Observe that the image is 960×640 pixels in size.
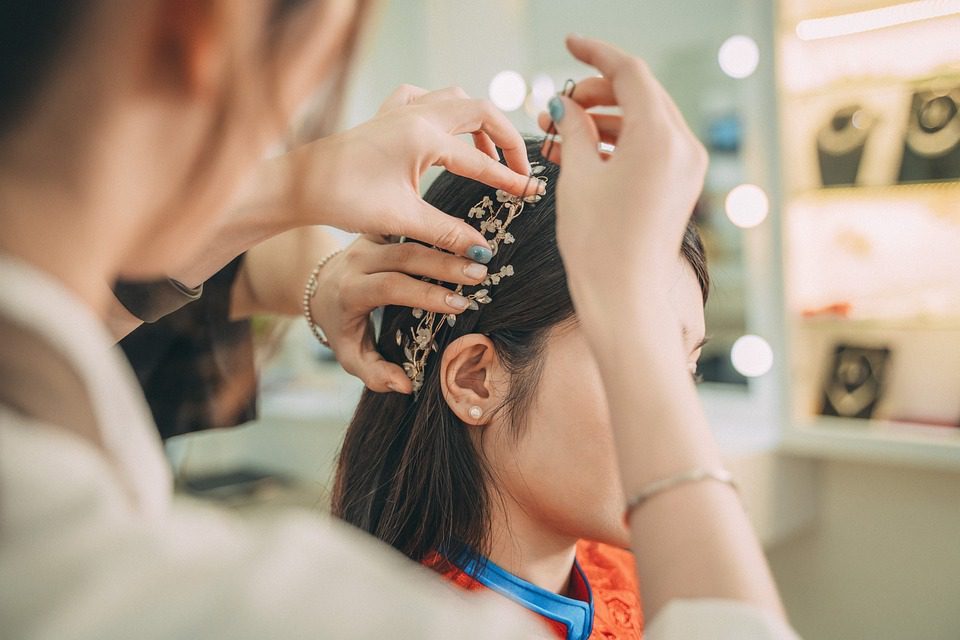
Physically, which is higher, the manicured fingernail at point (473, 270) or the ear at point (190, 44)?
the ear at point (190, 44)

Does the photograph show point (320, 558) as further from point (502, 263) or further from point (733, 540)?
point (502, 263)

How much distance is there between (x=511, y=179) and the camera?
2.73 ft

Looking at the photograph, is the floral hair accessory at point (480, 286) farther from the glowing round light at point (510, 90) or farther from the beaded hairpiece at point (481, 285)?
the glowing round light at point (510, 90)

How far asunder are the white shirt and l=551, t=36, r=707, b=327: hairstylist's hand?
0.22 metres

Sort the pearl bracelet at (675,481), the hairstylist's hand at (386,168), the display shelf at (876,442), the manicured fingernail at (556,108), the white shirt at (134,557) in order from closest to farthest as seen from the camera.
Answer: the white shirt at (134,557) < the pearl bracelet at (675,481) < the manicured fingernail at (556,108) < the hairstylist's hand at (386,168) < the display shelf at (876,442)

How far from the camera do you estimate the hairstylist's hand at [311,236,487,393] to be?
2.88ft

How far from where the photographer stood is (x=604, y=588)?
44.0 inches

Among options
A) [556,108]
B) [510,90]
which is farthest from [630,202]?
[510,90]

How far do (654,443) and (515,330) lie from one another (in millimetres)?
459

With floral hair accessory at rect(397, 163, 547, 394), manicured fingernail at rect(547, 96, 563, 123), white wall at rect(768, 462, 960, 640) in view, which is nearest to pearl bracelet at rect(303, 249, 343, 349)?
floral hair accessory at rect(397, 163, 547, 394)

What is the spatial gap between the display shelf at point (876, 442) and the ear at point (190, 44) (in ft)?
6.32

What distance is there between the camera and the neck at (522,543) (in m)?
0.97

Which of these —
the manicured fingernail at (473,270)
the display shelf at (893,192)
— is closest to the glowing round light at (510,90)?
the display shelf at (893,192)

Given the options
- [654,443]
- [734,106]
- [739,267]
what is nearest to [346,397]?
[739,267]
